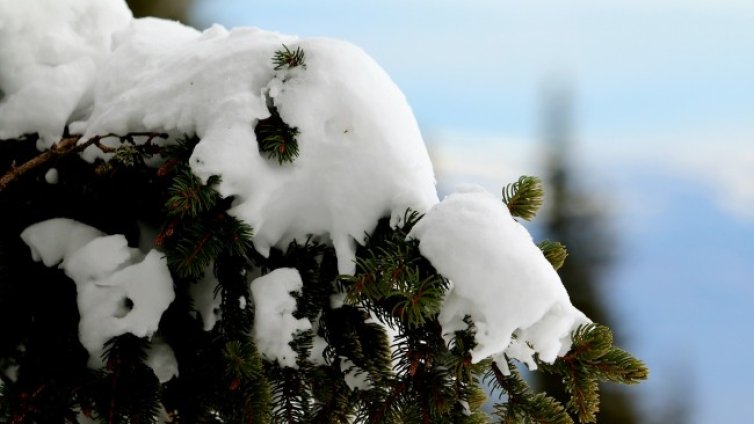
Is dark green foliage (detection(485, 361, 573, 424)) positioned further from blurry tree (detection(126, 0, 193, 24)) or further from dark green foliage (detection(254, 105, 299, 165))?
blurry tree (detection(126, 0, 193, 24))

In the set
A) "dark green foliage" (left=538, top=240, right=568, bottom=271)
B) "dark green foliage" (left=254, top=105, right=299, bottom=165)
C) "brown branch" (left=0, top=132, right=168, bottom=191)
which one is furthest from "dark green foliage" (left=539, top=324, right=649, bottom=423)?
"brown branch" (left=0, top=132, right=168, bottom=191)

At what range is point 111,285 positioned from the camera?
4.12ft

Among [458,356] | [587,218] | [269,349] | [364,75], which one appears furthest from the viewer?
[587,218]

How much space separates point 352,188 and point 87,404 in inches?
25.3

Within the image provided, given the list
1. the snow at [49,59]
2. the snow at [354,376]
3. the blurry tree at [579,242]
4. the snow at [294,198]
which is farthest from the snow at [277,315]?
the blurry tree at [579,242]

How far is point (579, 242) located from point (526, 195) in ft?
33.3

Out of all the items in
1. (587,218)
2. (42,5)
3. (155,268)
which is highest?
(42,5)

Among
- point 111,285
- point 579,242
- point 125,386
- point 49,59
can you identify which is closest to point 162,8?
point 49,59

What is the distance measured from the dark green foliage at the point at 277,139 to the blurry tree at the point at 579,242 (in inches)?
276

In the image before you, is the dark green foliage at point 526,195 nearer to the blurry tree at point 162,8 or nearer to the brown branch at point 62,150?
the brown branch at point 62,150

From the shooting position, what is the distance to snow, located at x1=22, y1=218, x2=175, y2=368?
1.23 meters

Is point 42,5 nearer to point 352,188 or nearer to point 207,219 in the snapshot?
point 207,219

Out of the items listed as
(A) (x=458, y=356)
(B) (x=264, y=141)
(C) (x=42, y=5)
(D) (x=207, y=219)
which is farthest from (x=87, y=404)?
(C) (x=42, y=5)

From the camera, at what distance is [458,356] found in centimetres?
112
